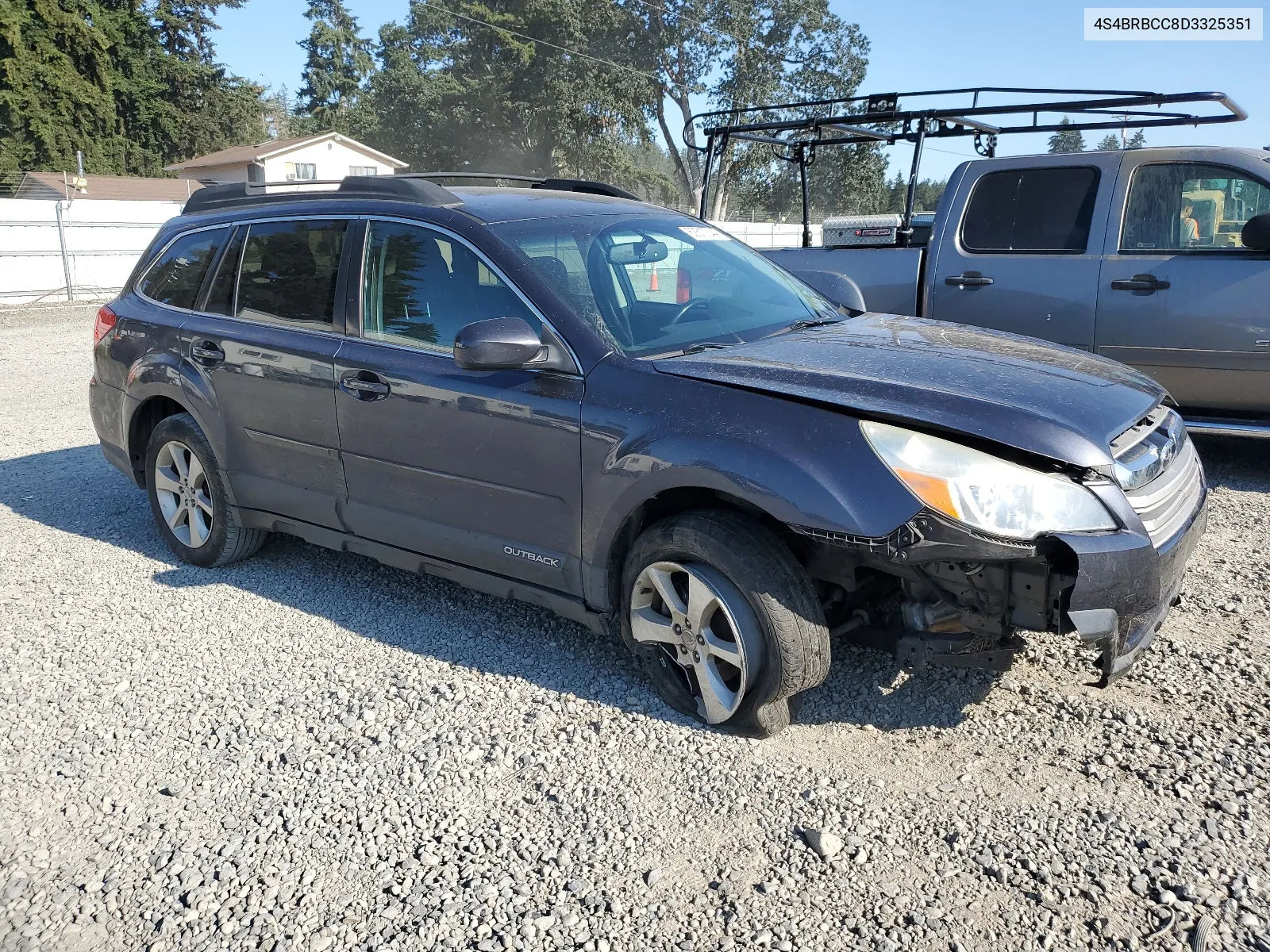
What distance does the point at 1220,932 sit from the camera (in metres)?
2.47

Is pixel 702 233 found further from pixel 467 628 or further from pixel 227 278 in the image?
pixel 227 278

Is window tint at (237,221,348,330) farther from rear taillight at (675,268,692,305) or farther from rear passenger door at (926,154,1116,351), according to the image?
rear passenger door at (926,154,1116,351)

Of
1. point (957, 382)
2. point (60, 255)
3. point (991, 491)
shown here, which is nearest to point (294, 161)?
point (60, 255)

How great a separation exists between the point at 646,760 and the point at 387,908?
964mm

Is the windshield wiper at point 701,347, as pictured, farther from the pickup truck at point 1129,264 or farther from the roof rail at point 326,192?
the pickup truck at point 1129,264

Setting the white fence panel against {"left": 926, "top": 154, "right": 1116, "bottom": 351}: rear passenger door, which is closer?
{"left": 926, "top": 154, "right": 1116, "bottom": 351}: rear passenger door

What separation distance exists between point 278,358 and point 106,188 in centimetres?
4722

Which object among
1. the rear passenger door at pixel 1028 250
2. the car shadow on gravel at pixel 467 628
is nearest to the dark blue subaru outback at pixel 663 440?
the car shadow on gravel at pixel 467 628

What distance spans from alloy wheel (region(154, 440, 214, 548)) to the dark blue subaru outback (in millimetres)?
43

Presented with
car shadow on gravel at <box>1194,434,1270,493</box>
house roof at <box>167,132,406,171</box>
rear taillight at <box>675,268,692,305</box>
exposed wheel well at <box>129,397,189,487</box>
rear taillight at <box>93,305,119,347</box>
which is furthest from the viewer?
house roof at <box>167,132,406,171</box>

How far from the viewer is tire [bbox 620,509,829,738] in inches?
126

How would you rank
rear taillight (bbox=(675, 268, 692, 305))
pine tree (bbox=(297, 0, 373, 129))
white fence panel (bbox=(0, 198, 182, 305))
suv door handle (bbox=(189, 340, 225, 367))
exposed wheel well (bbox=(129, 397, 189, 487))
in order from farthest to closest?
pine tree (bbox=(297, 0, 373, 129)) → white fence panel (bbox=(0, 198, 182, 305)) → exposed wheel well (bbox=(129, 397, 189, 487)) → suv door handle (bbox=(189, 340, 225, 367)) → rear taillight (bbox=(675, 268, 692, 305))

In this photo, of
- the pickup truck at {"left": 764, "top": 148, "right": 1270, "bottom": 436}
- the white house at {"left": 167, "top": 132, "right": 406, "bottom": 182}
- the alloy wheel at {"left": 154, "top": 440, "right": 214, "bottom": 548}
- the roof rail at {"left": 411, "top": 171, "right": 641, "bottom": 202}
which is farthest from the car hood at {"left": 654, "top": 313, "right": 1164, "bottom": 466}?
the white house at {"left": 167, "top": 132, "right": 406, "bottom": 182}

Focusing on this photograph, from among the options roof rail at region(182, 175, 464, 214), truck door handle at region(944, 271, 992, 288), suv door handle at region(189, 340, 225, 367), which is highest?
roof rail at region(182, 175, 464, 214)
